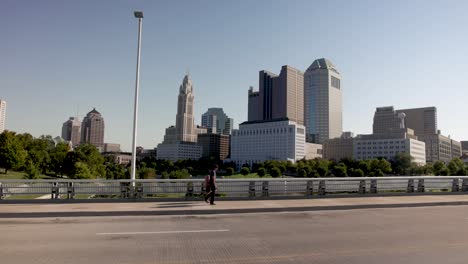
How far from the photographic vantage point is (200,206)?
664 inches

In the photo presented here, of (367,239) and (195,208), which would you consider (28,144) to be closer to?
(195,208)

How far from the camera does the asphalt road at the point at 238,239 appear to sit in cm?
840

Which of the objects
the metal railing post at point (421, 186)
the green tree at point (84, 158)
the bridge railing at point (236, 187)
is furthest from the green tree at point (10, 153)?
the metal railing post at point (421, 186)

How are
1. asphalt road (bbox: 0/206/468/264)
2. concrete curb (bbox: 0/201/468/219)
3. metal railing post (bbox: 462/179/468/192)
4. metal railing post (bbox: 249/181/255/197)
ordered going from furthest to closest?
1. metal railing post (bbox: 462/179/468/192)
2. metal railing post (bbox: 249/181/255/197)
3. concrete curb (bbox: 0/201/468/219)
4. asphalt road (bbox: 0/206/468/264)

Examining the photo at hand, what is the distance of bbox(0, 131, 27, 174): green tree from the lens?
59594 mm

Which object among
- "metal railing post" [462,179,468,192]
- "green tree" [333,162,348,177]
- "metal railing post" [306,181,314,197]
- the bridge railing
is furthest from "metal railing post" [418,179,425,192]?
"green tree" [333,162,348,177]

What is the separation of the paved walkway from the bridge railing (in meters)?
1.10

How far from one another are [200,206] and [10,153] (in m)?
54.5

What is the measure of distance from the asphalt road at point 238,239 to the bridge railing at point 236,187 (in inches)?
168

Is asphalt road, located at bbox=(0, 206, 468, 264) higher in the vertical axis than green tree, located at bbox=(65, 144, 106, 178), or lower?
lower

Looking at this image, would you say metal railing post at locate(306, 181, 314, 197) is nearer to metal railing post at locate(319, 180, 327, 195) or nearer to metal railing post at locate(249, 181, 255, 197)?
metal railing post at locate(319, 180, 327, 195)

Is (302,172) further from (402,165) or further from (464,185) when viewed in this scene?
(464,185)

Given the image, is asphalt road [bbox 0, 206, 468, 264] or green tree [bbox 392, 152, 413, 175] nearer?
asphalt road [bbox 0, 206, 468, 264]

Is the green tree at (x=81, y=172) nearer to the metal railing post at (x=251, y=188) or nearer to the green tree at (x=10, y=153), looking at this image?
the green tree at (x=10, y=153)
